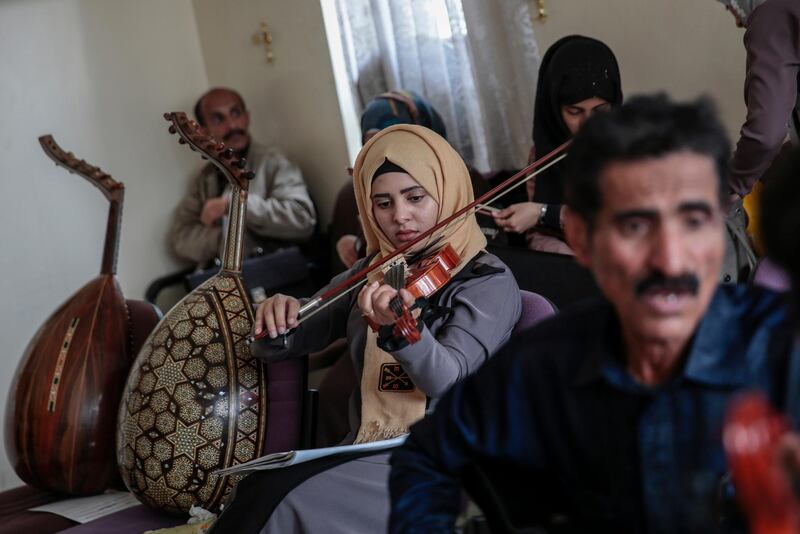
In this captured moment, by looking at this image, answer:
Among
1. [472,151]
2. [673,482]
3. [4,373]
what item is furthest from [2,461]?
[673,482]

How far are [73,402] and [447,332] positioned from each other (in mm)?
Answer: 1264

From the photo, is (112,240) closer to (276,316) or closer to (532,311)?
(276,316)

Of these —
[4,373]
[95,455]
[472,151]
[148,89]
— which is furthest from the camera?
[148,89]

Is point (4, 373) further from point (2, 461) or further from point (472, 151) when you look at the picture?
point (472, 151)

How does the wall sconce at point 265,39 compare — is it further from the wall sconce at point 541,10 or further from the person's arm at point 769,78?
the person's arm at point 769,78

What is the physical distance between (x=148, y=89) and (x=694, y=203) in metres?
3.97

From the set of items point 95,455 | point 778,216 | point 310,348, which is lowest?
point 95,455

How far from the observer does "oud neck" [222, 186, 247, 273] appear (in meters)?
2.67

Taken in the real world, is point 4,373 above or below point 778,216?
below

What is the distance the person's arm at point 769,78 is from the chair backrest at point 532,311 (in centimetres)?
70

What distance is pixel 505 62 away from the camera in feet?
12.1

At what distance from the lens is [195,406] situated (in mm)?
2473

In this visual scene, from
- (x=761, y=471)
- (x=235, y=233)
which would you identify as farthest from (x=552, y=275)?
(x=761, y=471)

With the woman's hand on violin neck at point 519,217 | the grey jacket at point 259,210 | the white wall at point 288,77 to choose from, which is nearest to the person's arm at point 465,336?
the woman's hand on violin neck at point 519,217
